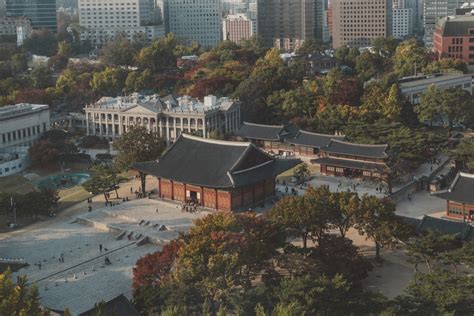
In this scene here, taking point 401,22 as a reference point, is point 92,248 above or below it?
below

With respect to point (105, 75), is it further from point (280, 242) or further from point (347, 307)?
point (347, 307)

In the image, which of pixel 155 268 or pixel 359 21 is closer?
pixel 155 268

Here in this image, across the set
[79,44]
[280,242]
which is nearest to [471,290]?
[280,242]

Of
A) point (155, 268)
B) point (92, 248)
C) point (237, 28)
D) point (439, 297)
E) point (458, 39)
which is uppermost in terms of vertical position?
point (237, 28)

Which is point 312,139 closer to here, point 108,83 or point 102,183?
point 102,183

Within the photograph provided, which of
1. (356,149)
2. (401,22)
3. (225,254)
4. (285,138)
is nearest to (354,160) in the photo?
(356,149)

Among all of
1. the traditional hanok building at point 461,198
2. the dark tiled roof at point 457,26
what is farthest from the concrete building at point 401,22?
the traditional hanok building at point 461,198
